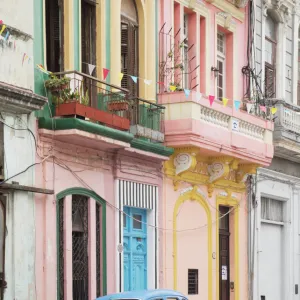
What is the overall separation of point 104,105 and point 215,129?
3.23 m

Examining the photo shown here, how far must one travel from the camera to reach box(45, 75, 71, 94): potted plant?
1659 centimetres

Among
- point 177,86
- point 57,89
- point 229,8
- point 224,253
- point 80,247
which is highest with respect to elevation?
point 229,8

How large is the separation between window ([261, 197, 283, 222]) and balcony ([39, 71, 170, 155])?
5921 millimetres

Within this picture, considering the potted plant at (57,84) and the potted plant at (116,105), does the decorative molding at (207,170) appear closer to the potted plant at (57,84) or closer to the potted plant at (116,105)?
the potted plant at (116,105)

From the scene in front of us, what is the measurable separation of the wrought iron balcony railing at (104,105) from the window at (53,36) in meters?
0.50

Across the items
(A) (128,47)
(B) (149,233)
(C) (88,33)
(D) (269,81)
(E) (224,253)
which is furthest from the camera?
(D) (269,81)

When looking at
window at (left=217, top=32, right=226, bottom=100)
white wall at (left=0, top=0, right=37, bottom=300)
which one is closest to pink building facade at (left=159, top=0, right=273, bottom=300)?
window at (left=217, top=32, right=226, bottom=100)

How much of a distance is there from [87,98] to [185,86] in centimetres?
493

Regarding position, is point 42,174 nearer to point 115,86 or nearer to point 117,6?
point 115,86

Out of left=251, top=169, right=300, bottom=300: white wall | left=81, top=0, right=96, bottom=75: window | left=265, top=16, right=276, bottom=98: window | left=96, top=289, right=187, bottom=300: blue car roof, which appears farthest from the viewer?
left=265, top=16, right=276, bottom=98: window

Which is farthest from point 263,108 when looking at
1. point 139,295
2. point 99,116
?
point 139,295

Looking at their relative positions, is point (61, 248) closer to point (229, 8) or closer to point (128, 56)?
point (128, 56)

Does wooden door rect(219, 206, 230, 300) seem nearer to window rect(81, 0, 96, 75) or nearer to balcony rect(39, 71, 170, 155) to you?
balcony rect(39, 71, 170, 155)

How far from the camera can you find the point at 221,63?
77.2 ft
